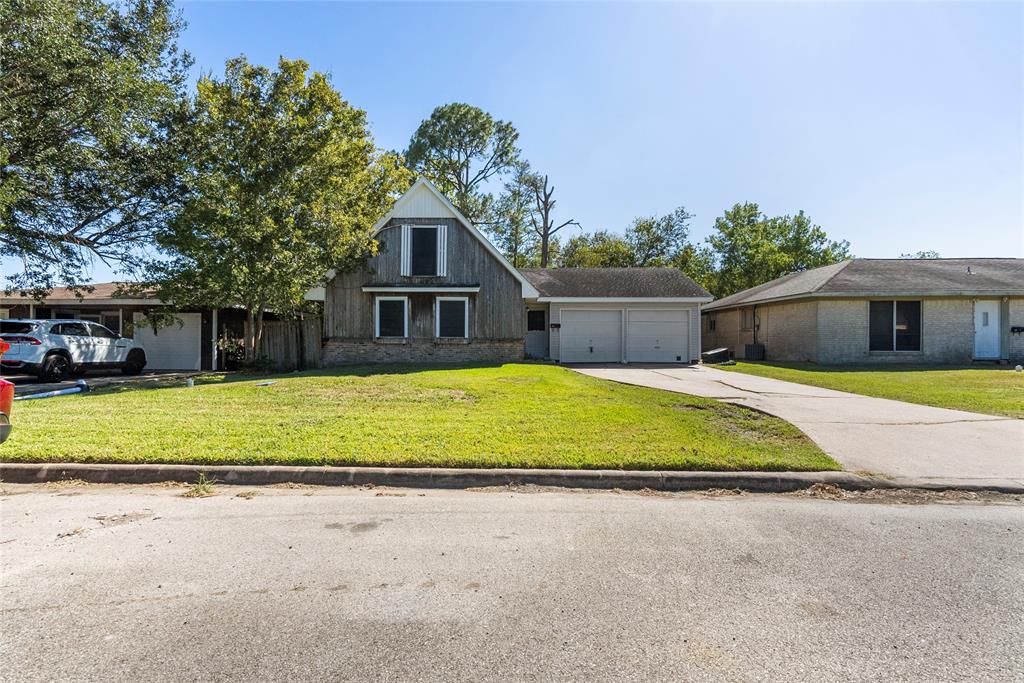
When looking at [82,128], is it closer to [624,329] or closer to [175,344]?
[175,344]

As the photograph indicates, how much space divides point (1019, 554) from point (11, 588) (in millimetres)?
6801

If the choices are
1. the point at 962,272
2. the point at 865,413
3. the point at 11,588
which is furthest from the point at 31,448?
the point at 962,272

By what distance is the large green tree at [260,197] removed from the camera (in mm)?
13703

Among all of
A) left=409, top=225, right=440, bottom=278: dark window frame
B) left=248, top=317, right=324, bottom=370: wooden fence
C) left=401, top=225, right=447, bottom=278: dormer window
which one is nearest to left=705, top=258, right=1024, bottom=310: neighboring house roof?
left=401, top=225, right=447, bottom=278: dormer window

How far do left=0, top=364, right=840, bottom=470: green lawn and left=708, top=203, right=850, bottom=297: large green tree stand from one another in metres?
31.6

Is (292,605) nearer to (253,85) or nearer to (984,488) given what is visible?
(984,488)

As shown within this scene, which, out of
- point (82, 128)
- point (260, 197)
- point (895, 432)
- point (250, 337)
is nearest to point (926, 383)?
point (895, 432)

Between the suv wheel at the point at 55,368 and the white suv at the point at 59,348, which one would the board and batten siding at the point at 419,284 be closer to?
the white suv at the point at 59,348

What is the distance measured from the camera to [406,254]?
698 inches

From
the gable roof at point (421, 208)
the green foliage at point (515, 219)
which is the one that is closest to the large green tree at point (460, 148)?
the green foliage at point (515, 219)

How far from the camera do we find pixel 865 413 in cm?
871

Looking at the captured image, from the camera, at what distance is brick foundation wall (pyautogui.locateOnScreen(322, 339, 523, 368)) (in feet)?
58.1

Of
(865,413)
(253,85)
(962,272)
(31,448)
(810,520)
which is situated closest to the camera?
(810,520)

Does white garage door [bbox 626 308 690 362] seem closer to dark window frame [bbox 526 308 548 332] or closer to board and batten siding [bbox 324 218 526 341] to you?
dark window frame [bbox 526 308 548 332]
